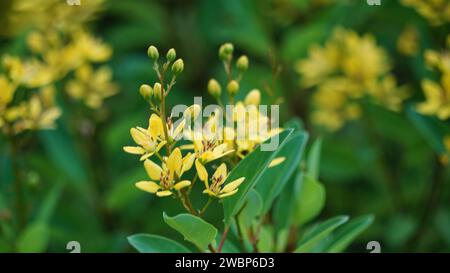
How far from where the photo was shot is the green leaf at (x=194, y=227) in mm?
958

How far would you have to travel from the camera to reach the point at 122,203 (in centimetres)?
179

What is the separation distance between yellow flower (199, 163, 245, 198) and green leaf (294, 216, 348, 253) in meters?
0.19

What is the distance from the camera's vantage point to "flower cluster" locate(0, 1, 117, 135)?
133 centimetres

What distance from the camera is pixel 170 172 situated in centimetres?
97

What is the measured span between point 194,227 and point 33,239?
510mm

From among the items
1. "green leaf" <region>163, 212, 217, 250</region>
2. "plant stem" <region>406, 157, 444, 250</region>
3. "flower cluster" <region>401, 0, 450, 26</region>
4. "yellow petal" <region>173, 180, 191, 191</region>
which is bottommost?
"plant stem" <region>406, 157, 444, 250</region>

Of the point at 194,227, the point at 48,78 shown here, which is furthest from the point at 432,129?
the point at 48,78

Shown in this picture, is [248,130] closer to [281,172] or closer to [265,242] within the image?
[281,172]

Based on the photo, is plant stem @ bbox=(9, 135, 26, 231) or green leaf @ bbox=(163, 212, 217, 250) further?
plant stem @ bbox=(9, 135, 26, 231)

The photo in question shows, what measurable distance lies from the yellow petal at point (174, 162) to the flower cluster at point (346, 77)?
0.92 m

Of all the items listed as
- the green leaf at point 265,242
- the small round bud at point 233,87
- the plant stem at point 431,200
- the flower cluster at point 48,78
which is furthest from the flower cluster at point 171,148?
the plant stem at point 431,200

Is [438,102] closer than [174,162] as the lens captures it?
No

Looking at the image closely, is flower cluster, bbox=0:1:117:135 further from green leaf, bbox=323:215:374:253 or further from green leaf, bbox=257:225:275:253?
green leaf, bbox=323:215:374:253

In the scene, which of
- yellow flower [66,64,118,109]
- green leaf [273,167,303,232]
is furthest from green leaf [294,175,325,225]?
yellow flower [66,64,118,109]
